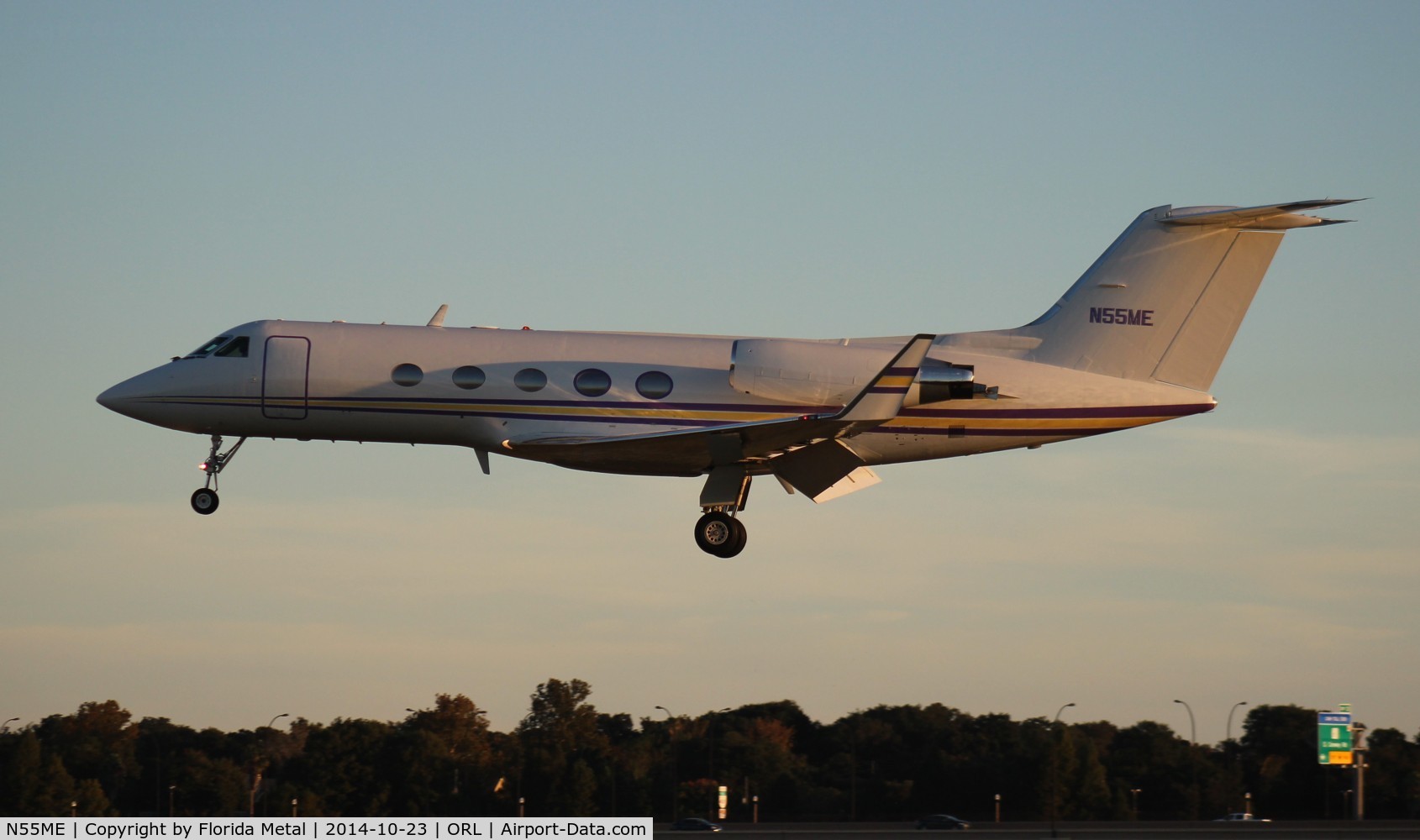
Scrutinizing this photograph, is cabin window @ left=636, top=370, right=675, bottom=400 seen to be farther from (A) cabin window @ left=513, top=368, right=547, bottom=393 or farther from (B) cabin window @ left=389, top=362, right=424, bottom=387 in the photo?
(B) cabin window @ left=389, top=362, right=424, bottom=387

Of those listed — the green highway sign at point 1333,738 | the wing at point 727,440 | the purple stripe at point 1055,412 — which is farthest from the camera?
the green highway sign at point 1333,738

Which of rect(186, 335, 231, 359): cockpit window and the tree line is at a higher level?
rect(186, 335, 231, 359): cockpit window

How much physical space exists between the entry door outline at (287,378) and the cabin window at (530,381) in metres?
3.26

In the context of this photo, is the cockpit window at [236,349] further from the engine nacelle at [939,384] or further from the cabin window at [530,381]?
the engine nacelle at [939,384]

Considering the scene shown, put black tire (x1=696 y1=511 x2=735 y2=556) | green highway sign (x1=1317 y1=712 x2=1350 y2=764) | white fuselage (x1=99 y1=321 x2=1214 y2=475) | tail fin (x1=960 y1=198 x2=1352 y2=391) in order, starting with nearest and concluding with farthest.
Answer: white fuselage (x1=99 y1=321 x2=1214 y2=475) < black tire (x1=696 y1=511 x2=735 y2=556) < tail fin (x1=960 y1=198 x2=1352 y2=391) < green highway sign (x1=1317 y1=712 x2=1350 y2=764)

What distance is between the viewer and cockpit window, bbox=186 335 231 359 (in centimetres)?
2612

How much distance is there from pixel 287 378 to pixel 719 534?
274 inches

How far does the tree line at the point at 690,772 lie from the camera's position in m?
65.1

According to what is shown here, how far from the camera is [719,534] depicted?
987 inches

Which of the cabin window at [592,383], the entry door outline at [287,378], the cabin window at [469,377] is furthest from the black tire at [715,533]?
the entry door outline at [287,378]

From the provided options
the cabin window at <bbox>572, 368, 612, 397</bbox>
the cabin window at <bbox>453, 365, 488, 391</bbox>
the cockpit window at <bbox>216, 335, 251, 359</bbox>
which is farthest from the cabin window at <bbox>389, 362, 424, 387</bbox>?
the cockpit window at <bbox>216, 335, 251, 359</bbox>

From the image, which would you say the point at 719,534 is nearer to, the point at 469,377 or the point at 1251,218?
the point at 469,377

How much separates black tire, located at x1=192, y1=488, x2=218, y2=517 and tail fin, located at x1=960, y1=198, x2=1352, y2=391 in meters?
12.2

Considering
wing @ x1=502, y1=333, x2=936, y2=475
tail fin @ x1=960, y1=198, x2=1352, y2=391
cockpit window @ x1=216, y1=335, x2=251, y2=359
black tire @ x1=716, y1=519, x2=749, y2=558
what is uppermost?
tail fin @ x1=960, y1=198, x2=1352, y2=391
